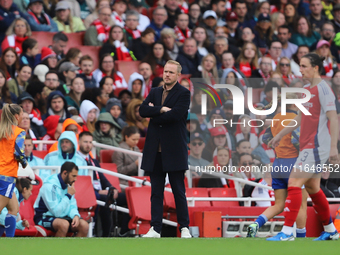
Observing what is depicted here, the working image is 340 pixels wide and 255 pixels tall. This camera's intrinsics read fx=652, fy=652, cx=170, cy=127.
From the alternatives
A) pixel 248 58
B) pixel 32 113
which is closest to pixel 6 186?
pixel 32 113

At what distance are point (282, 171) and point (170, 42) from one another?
7.47 meters

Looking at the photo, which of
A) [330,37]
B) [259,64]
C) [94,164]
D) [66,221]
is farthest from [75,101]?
[330,37]

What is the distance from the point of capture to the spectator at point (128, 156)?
423 inches

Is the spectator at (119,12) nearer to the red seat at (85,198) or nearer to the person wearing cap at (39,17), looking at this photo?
Result: the person wearing cap at (39,17)

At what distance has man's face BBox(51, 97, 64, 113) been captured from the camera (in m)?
10.8

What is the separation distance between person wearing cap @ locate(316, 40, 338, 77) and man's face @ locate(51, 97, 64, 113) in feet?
24.7

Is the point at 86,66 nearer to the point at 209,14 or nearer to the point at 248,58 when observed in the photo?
the point at 248,58

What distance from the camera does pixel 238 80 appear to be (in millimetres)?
13852

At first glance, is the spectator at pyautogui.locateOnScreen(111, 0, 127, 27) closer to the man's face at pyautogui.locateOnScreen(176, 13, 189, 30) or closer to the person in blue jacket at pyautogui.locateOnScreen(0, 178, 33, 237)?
the man's face at pyautogui.locateOnScreen(176, 13, 189, 30)

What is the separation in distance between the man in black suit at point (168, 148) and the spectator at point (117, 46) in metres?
Result: 6.39

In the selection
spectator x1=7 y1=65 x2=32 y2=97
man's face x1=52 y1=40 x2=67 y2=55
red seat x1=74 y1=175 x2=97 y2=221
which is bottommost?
red seat x1=74 y1=175 x2=97 y2=221

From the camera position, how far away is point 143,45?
14.0 m

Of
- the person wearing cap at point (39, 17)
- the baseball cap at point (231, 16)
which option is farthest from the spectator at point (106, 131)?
the baseball cap at point (231, 16)

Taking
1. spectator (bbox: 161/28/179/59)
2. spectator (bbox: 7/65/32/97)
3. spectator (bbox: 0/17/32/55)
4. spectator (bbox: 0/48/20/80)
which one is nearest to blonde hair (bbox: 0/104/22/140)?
spectator (bbox: 7/65/32/97)
